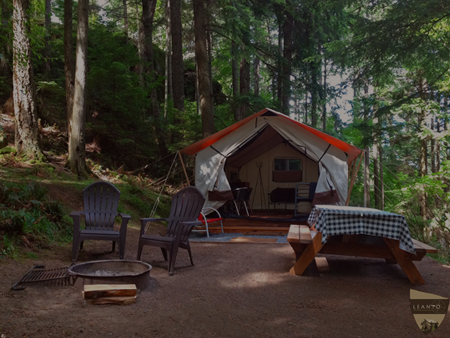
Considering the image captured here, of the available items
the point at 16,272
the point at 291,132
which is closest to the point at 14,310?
the point at 16,272

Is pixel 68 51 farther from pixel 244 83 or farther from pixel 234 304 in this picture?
pixel 234 304

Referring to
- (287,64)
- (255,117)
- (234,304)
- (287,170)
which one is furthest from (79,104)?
(287,64)

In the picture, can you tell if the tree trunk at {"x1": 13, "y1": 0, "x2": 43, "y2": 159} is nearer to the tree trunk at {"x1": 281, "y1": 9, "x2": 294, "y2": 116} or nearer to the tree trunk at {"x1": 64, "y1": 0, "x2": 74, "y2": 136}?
the tree trunk at {"x1": 64, "y1": 0, "x2": 74, "y2": 136}

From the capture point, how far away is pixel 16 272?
3531mm

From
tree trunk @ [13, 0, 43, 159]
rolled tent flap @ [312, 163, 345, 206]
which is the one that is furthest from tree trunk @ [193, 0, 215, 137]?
tree trunk @ [13, 0, 43, 159]

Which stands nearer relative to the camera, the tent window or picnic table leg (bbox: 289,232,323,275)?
picnic table leg (bbox: 289,232,323,275)

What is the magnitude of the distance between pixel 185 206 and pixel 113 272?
1.45 m

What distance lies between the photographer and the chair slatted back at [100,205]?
4.76m

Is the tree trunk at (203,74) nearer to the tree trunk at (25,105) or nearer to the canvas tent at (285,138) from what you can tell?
the canvas tent at (285,138)

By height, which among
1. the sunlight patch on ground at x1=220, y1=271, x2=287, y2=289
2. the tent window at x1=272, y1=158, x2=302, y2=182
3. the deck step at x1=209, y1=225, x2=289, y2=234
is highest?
the tent window at x1=272, y1=158, x2=302, y2=182

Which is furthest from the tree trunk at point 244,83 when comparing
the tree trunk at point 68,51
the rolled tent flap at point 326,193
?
the rolled tent flap at point 326,193

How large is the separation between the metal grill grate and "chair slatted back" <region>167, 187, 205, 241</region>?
4.71 feet

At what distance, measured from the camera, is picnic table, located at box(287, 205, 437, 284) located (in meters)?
3.59

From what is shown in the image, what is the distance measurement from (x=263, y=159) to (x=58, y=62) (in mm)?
6892
